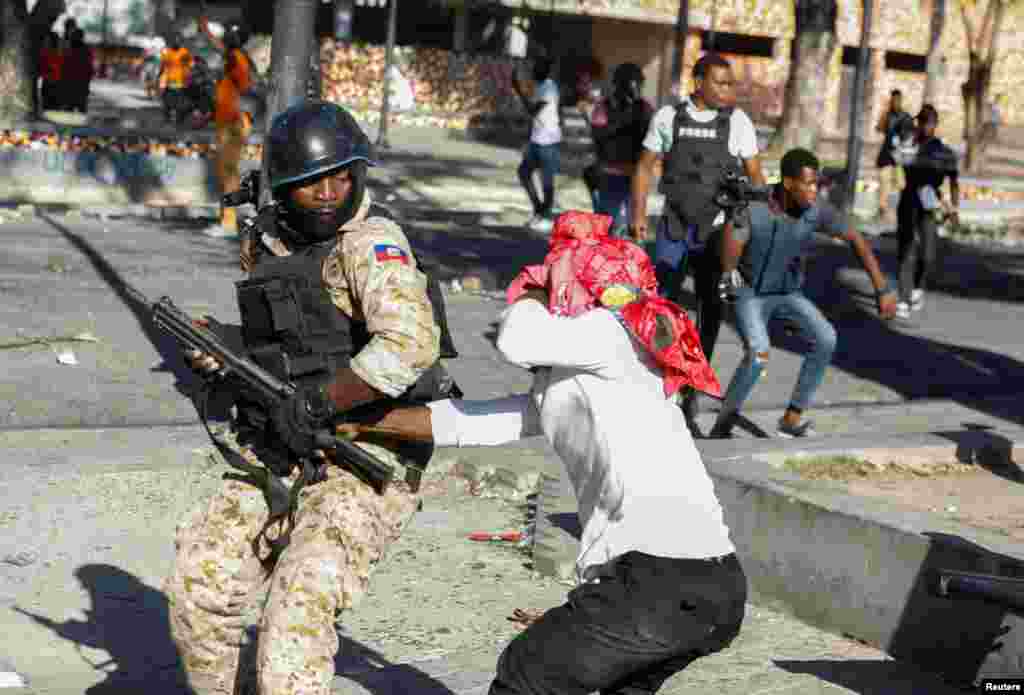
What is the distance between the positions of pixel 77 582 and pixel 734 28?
39.2m

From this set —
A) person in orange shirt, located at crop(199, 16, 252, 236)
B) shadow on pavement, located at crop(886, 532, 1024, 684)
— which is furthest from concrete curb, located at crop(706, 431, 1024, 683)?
person in orange shirt, located at crop(199, 16, 252, 236)

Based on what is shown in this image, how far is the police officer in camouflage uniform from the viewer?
→ 4.00 metres

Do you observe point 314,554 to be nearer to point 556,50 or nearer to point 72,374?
point 72,374

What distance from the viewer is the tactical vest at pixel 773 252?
8.51 metres

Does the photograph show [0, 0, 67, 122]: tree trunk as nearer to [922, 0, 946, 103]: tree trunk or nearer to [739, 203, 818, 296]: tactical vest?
[739, 203, 818, 296]: tactical vest

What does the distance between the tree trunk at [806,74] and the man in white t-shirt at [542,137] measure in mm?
8369

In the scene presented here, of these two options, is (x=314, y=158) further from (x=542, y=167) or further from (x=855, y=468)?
(x=542, y=167)

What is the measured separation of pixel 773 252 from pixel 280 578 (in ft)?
16.5

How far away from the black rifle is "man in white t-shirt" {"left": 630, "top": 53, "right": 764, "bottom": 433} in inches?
192

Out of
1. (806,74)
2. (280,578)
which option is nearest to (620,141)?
(280,578)

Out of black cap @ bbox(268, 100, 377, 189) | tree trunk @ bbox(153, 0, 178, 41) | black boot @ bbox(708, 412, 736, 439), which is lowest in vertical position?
black boot @ bbox(708, 412, 736, 439)

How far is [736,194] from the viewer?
→ 8578 millimetres

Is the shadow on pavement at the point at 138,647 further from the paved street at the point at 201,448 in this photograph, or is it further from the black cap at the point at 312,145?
the black cap at the point at 312,145

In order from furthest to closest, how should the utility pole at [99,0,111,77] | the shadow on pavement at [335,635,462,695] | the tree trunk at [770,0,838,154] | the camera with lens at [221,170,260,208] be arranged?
the utility pole at [99,0,111,77], the tree trunk at [770,0,838,154], the shadow on pavement at [335,635,462,695], the camera with lens at [221,170,260,208]
